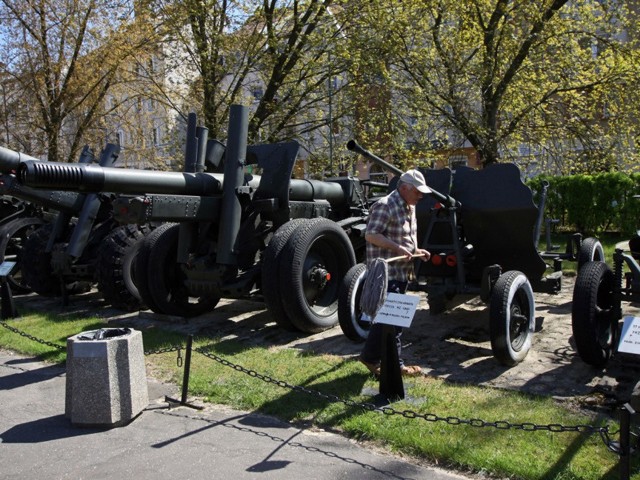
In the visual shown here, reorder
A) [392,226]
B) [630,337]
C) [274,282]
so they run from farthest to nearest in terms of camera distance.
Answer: [274,282], [392,226], [630,337]

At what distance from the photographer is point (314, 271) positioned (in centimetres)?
780

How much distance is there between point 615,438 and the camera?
4254 millimetres

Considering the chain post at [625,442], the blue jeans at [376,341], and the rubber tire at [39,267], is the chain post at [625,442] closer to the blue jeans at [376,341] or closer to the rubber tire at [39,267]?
the blue jeans at [376,341]

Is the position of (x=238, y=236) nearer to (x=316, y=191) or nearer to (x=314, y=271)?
(x=314, y=271)

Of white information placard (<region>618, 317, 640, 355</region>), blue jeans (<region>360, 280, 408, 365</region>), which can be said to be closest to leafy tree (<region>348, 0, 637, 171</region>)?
blue jeans (<region>360, 280, 408, 365</region>)

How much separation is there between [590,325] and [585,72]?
11.1m

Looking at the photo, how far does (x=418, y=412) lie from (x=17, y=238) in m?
9.66

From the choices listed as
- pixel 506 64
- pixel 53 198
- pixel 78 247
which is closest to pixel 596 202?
pixel 506 64

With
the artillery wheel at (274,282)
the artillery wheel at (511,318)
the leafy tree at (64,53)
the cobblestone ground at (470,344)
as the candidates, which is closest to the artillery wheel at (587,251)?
the cobblestone ground at (470,344)

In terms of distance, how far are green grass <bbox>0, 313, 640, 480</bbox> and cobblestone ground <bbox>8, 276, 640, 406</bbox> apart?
325 millimetres

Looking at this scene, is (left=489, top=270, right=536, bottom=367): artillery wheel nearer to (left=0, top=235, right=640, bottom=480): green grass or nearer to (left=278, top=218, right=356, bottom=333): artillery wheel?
(left=0, top=235, right=640, bottom=480): green grass

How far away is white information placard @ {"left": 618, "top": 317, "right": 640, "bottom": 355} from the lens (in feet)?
12.5

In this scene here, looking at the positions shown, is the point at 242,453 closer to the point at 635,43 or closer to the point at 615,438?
the point at 615,438

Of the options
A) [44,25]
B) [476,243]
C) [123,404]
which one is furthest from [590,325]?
[44,25]
